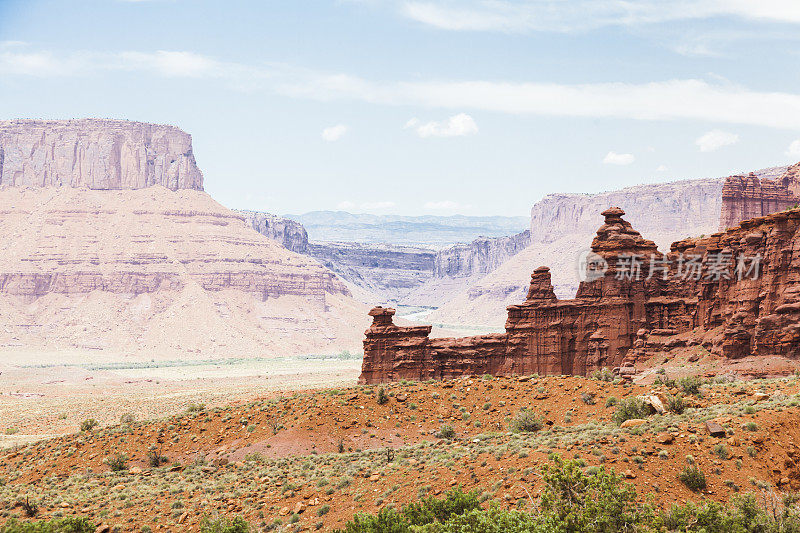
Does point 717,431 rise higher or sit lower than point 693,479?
higher

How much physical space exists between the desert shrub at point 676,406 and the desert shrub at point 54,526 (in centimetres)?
2056

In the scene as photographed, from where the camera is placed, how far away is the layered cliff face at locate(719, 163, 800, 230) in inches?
3629

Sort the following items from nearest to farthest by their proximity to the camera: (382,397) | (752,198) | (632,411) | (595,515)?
(595,515) < (632,411) < (382,397) < (752,198)

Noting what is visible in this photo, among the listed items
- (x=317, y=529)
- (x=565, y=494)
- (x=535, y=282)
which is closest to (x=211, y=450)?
(x=317, y=529)

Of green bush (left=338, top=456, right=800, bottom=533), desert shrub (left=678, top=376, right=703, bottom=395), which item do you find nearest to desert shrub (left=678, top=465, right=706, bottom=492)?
green bush (left=338, top=456, right=800, bottom=533)

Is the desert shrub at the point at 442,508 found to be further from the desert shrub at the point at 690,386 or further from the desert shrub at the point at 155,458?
the desert shrub at the point at 155,458

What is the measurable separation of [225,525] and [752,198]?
75.4 m

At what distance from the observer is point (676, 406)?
34312 millimetres

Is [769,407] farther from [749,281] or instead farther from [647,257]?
[647,257]

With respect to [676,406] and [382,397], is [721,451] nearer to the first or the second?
[676,406]

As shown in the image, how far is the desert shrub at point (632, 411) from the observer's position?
35125mm

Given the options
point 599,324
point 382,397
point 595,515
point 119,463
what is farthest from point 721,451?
point 599,324

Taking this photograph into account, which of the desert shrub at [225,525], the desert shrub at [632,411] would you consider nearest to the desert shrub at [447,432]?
the desert shrub at [632,411]

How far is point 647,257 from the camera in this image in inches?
2400
